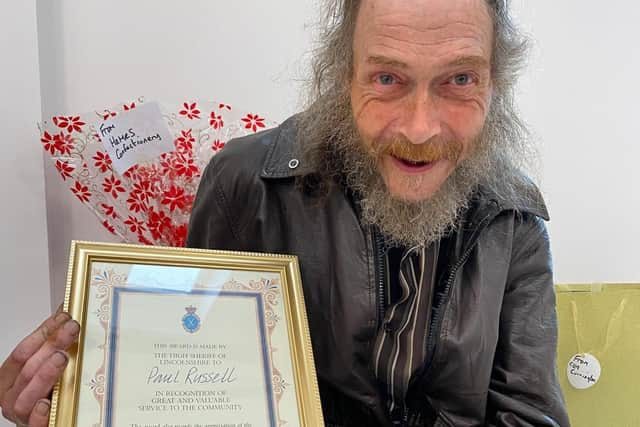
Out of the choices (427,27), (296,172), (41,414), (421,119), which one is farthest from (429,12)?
(41,414)

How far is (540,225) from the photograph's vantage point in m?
1.07

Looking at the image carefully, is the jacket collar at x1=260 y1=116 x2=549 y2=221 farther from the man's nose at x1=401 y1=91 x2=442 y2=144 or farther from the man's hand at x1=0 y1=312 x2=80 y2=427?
the man's hand at x1=0 y1=312 x2=80 y2=427

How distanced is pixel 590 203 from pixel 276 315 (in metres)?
1.32

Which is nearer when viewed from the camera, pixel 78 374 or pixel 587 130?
pixel 78 374

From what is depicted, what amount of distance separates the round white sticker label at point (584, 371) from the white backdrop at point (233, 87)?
51 centimetres

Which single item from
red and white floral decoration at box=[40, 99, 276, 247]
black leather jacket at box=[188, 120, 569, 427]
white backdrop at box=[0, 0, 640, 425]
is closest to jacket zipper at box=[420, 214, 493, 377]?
black leather jacket at box=[188, 120, 569, 427]

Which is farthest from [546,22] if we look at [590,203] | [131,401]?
[131,401]

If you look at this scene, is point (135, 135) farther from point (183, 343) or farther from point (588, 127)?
point (588, 127)

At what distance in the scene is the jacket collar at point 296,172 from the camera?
99 centimetres

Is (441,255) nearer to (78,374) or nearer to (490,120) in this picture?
(490,120)

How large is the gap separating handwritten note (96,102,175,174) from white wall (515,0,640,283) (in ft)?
3.59

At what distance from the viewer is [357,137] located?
3.14 ft

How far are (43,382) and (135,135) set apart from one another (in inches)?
21.7

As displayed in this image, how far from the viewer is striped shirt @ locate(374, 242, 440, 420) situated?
3.25 ft
